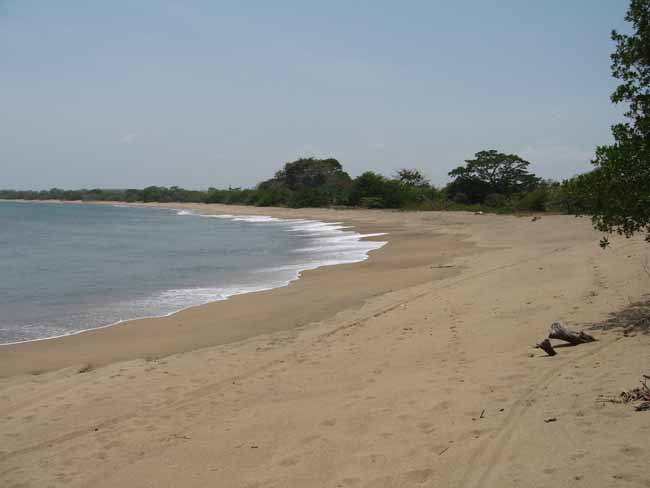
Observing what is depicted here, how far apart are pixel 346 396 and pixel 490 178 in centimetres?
5488

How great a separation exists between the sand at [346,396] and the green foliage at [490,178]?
4594cm

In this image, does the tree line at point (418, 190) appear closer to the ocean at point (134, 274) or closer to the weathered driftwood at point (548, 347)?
the ocean at point (134, 274)

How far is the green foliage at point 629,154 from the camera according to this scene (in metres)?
7.53

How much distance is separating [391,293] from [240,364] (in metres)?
5.61

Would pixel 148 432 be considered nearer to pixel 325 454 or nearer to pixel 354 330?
pixel 325 454

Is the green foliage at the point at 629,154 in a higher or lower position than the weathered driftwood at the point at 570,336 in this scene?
higher

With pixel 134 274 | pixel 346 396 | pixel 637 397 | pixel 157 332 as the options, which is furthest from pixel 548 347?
pixel 134 274

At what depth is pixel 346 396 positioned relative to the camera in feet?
20.1

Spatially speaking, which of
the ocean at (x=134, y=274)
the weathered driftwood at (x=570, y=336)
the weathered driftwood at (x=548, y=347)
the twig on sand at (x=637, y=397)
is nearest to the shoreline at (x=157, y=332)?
the ocean at (x=134, y=274)

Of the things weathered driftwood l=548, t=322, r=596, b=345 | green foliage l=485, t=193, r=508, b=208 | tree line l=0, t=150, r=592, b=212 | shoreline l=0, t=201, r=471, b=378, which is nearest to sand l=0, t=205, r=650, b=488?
shoreline l=0, t=201, r=471, b=378

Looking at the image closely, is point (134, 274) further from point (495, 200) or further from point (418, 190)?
point (418, 190)

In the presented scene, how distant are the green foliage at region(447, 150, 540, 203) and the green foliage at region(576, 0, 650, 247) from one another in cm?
5039

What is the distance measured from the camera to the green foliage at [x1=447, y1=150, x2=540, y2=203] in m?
57.0

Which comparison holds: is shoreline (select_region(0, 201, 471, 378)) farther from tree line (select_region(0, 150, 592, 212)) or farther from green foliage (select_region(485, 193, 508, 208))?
green foliage (select_region(485, 193, 508, 208))
